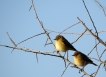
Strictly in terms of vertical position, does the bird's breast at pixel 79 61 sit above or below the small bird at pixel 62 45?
below

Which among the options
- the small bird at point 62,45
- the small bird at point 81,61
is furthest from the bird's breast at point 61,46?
the small bird at point 81,61

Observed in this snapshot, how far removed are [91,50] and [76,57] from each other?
2963 millimetres

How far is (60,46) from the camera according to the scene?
17.1ft

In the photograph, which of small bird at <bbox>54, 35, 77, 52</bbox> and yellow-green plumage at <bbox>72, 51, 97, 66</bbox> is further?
yellow-green plumage at <bbox>72, 51, 97, 66</bbox>

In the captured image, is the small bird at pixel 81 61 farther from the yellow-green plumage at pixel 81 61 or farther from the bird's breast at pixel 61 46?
the bird's breast at pixel 61 46

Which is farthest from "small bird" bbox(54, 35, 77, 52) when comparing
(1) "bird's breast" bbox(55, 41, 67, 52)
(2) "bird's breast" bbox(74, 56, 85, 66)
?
(2) "bird's breast" bbox(74, 56, 85, 66)

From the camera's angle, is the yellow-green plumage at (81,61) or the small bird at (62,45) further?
the yellow-green plumage at (81,61)

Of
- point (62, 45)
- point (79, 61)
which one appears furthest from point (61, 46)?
point (79, 61)

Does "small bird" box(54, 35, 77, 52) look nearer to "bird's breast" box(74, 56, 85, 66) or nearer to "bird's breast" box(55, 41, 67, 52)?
"bird's breast" box(55, 41, 67, 52)

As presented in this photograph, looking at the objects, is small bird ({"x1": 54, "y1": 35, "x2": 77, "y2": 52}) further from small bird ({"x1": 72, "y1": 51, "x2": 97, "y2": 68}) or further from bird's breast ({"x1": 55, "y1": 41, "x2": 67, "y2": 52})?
small bird ({"x1": 72, "y1": 51, "x2": 97, "y2": 68})

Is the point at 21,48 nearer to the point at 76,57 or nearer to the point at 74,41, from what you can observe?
the point at 74,41

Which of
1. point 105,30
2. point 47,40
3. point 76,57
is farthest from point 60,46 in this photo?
point 105,30

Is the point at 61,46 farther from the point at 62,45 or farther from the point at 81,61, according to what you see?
the point at 81,61

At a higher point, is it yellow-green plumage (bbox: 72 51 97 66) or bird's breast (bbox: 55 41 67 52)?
bird's breast (bbox: 55 41 67 52)
